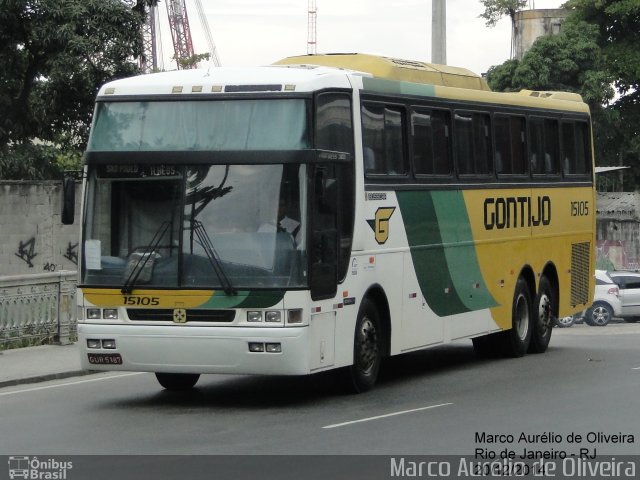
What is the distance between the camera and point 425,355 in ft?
66.2

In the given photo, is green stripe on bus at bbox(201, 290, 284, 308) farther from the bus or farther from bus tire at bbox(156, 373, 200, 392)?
bus tire at bbox(156, 373, 200, 392)

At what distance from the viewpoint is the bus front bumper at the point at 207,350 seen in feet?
42.4

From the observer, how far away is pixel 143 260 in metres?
13.4

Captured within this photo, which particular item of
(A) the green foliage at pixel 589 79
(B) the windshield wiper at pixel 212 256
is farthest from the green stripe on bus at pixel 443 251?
(A) the green foliage at pixel 589 79

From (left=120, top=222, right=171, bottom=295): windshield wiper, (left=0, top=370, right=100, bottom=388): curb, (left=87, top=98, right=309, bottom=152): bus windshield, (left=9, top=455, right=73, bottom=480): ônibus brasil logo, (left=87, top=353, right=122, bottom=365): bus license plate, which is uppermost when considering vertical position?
(left=87, top=98, right=309, bottom=152): bus windshield

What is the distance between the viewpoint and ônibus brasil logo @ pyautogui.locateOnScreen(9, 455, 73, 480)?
969 centimetres

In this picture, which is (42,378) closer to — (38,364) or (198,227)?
(38,364)

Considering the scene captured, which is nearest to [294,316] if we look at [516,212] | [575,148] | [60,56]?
[516,212]

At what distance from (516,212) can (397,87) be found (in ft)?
13.0

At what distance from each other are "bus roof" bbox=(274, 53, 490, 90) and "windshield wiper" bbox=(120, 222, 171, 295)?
3592mm

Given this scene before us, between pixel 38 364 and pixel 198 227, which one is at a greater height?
pixel 198 227

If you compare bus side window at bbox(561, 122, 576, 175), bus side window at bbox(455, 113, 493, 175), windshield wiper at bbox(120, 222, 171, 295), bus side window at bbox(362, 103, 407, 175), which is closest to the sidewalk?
windshield wiper at bbox(120, 222, 171, 295)

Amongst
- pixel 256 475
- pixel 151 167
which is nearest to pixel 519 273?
pixel 151 167

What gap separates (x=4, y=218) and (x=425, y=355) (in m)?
8.41
